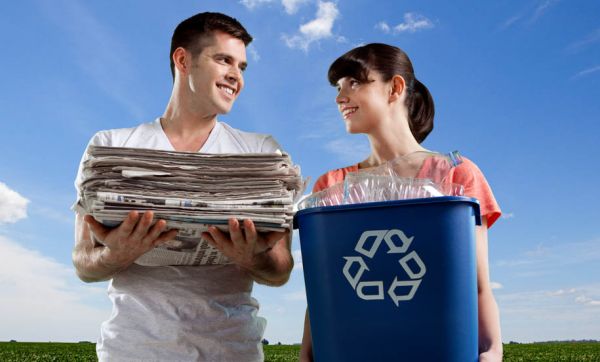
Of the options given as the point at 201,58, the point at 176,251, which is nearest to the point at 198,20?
the point at 201,58

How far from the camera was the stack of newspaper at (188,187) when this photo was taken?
6.37ft

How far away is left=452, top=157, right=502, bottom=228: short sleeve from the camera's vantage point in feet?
7.45

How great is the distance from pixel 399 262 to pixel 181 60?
1484 millimetres

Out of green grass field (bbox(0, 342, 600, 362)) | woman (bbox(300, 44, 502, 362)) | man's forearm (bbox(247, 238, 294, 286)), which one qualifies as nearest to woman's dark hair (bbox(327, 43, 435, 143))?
woman (bbox(300, 44, 502, 362))

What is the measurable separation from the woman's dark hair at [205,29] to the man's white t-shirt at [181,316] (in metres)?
0.99

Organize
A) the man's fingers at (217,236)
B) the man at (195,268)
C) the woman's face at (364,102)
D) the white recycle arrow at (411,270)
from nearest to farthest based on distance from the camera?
the white recycle arrow at (411,270) < the man's fingers at (217,236) < the man at (195,268) < the woman's face at (364,102)

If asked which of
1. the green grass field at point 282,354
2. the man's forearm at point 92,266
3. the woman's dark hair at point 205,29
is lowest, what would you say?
the green grass field at point 282,354

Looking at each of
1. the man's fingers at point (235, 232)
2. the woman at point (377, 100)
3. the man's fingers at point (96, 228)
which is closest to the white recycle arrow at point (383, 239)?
the man's fingers at point (235, 232)

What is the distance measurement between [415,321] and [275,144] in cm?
111

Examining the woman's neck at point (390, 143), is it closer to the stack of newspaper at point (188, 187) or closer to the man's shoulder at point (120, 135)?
the stack of newspaper at point (188, 187)

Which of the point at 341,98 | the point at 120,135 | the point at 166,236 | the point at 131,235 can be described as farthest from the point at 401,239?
the point at 120,135

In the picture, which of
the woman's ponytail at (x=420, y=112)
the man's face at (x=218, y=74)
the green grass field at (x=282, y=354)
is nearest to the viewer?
the man's face at (x=218, y=74)

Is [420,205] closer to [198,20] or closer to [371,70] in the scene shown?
[371,70]

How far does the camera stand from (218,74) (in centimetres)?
260
